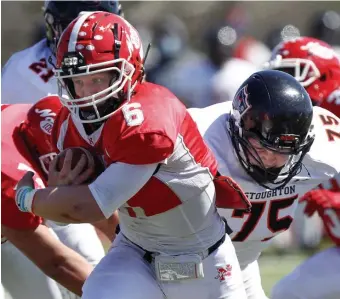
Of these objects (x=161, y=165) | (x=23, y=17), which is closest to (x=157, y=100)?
(x=161, y=165)

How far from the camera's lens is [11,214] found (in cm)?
462

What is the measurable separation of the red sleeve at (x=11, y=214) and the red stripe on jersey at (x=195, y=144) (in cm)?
97

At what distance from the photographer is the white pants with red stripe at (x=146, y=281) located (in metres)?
3.91

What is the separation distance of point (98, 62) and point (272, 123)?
32.6 inches

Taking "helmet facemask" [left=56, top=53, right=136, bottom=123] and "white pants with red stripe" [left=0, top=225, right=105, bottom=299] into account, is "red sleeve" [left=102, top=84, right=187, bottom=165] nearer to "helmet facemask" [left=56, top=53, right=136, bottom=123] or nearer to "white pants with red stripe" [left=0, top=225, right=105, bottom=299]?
"helmet facemask" [left=56, top=53, right=136, bottom=123]

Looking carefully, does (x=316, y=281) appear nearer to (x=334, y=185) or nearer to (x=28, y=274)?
(x=334, y=185)

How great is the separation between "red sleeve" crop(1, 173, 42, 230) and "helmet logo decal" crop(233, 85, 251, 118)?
104 cm

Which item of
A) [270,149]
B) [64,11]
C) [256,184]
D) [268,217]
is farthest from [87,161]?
[64,11]

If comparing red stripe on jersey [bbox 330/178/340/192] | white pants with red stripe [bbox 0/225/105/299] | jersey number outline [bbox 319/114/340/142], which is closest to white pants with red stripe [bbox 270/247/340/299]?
red stripe on jersey [bbox 330/178/340/192]

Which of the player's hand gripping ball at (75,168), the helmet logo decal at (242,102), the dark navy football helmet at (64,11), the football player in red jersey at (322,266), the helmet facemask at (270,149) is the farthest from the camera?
the dark navy football helmet at (64,11)

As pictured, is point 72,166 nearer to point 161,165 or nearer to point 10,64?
point 161,165

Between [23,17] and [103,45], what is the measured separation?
10.3 m

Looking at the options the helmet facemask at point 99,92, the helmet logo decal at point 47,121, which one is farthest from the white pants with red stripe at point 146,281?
the helmet logo decal at point 47,121

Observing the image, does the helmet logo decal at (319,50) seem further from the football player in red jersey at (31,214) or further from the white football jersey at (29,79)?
the football player in red jersey at (31,214)
